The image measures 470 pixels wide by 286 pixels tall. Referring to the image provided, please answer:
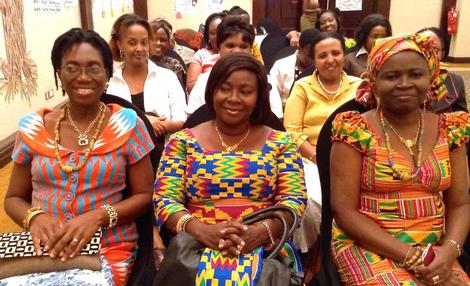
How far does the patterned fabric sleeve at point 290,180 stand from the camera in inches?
67.5

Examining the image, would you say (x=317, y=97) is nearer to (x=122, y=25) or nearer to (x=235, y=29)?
(x=235, y=29)

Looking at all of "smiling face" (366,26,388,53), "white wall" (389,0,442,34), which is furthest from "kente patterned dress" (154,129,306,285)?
"white wall" (389,0,442,34)

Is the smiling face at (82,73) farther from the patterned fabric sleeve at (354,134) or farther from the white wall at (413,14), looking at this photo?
the white wall at (413,14)

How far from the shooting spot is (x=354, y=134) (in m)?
1.64

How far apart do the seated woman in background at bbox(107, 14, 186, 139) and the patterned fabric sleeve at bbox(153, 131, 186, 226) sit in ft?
3.11

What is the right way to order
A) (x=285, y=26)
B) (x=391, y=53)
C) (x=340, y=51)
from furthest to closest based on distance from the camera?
(x=285, y=26) < (x=340, y=51) < (x=391, y=53)

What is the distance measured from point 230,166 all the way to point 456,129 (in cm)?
81

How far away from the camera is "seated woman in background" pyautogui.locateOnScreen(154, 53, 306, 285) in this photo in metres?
1.72

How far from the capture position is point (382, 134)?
65.9 inches

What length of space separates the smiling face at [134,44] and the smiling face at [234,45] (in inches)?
18.9

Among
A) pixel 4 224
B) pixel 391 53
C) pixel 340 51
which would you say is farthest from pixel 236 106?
pixel 4 224

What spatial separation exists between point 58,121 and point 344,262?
1146mm

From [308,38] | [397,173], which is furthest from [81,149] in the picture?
[308,38]

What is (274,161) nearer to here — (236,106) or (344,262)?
(236,106)
